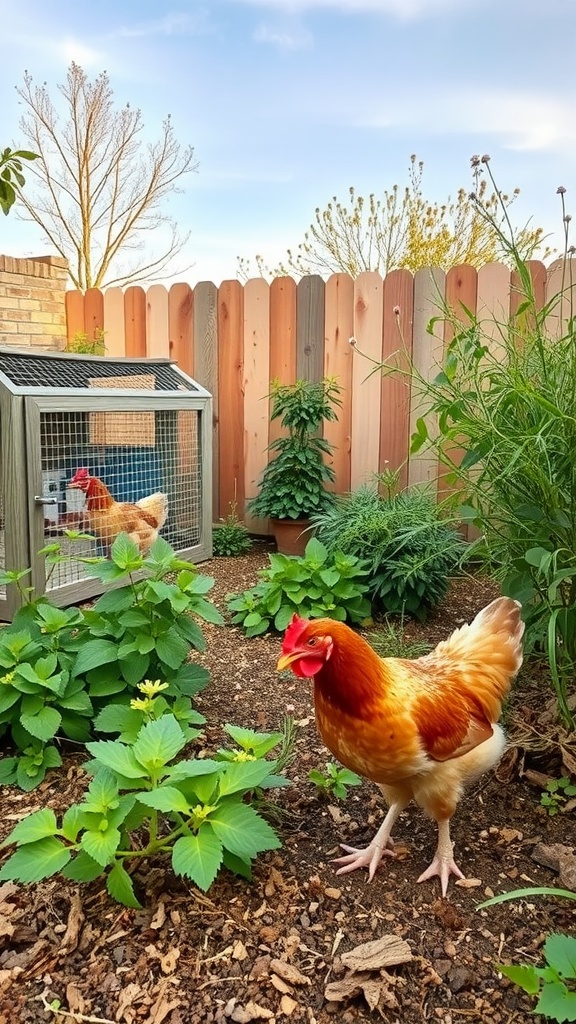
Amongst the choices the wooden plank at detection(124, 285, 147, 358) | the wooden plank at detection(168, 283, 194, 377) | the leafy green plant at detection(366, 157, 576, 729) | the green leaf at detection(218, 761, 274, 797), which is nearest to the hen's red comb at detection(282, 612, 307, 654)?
the green leaf at detection(218, 761, 274, 797)

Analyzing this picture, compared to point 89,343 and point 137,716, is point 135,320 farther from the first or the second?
point 137,716

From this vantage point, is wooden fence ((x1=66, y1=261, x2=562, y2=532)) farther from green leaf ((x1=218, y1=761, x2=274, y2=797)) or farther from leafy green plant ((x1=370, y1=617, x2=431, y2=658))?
green leaf ((x1=218, y1=761, x2=274, y2=797))

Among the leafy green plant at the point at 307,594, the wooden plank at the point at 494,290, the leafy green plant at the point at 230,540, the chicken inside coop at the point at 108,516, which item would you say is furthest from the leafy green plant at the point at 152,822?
the wooden plank at the point at 494,290

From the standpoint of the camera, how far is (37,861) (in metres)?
1.32

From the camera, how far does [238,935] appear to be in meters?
1.32

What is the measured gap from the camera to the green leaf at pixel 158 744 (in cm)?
139

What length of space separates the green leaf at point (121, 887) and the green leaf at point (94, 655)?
662 mm

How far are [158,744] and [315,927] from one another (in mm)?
492

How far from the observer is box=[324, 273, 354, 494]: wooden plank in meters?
4.55

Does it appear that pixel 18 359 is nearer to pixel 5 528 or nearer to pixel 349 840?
pixel 5 528

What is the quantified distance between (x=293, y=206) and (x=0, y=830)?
810 cm

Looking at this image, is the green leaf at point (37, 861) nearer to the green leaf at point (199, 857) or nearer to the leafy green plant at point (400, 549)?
the green leaf at point (199, 857)

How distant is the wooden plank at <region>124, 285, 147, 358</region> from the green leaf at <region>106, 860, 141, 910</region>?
450cm

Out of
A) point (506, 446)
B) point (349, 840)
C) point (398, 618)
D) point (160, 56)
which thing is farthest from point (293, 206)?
point (349, 840)
